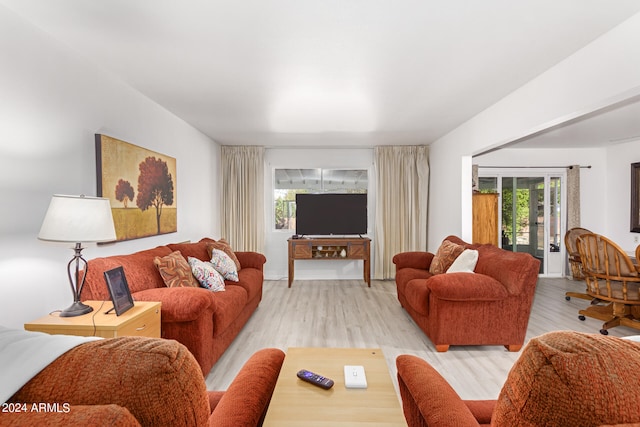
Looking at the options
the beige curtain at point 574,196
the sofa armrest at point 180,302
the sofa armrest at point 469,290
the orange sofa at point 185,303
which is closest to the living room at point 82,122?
the orange sofa at point 185,303

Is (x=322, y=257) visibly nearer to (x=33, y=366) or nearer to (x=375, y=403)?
(x=375, y=403)

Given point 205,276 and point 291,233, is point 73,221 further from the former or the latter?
point 291,233

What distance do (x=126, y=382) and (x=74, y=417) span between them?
9cm

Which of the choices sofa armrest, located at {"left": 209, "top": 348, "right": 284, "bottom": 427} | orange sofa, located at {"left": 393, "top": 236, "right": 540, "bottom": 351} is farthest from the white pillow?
sofa armrest, located at {"left": 209, "top": 348, "right": 284, "bottom": 427}

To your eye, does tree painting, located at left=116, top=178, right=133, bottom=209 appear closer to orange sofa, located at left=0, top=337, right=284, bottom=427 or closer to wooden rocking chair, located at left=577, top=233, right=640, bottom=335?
orange sofa, located at left=0, top=337, right=284, bottom=427

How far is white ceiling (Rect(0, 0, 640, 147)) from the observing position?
1854mm

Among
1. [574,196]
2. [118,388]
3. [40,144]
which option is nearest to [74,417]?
[118,388]

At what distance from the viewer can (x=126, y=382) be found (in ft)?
1.89

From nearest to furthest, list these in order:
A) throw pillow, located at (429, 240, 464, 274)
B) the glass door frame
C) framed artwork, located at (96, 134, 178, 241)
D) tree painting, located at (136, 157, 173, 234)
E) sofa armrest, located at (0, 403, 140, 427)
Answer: sofa armrest, located at (0, 403, 140, 427) < framed artwork, located at (96, 134, 178, 241) < tree painting, located at (136, 157, 173, 234) < throw pillow, located at (429, 240, 464, 274) < the glass door frame

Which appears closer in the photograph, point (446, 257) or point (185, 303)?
point (185, 303)

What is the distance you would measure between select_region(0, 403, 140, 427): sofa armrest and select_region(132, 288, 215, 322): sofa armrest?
1.80 meters

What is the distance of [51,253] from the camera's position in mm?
2098

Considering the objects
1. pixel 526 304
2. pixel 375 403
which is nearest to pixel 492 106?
pixel 526 304

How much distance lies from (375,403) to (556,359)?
0.80m
